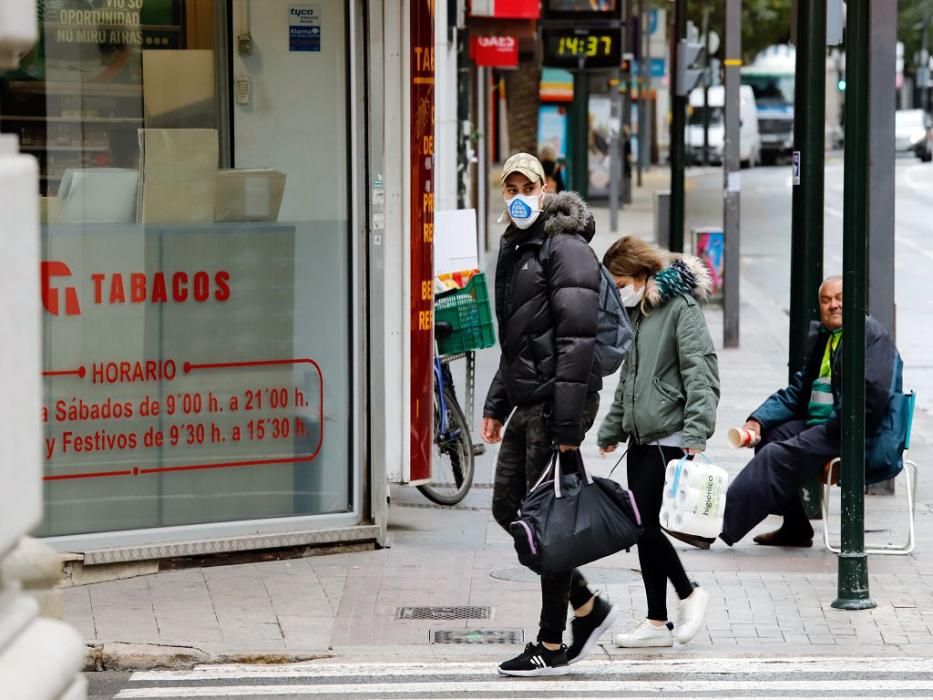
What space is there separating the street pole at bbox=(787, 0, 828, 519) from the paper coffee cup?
134 cm

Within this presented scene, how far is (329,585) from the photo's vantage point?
24.8 feet

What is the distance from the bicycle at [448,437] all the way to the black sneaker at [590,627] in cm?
308

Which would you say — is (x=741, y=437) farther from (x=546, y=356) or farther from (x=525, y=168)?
(x=525, y=168)

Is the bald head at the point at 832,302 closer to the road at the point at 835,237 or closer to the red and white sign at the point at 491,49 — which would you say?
the road at the point at 835,237

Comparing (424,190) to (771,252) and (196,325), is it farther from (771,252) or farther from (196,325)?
(771,252)

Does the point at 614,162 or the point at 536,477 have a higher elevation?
the point at 614,162

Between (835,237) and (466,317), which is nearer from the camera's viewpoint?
(466,317)

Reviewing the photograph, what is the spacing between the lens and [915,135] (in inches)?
2094

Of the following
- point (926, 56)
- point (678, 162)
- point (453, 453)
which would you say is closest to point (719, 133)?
point (926, 56)

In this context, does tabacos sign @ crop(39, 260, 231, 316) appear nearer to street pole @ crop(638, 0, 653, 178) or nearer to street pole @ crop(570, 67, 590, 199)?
street pole @ crop(570, 67, 590, 199)

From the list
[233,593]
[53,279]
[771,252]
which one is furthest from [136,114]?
[771,252]

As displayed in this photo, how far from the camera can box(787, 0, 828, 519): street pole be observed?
9172mm

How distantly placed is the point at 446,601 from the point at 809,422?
1.95 metres

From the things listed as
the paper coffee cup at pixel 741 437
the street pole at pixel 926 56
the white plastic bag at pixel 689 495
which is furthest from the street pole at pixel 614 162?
the street pole at pixel 926 56
